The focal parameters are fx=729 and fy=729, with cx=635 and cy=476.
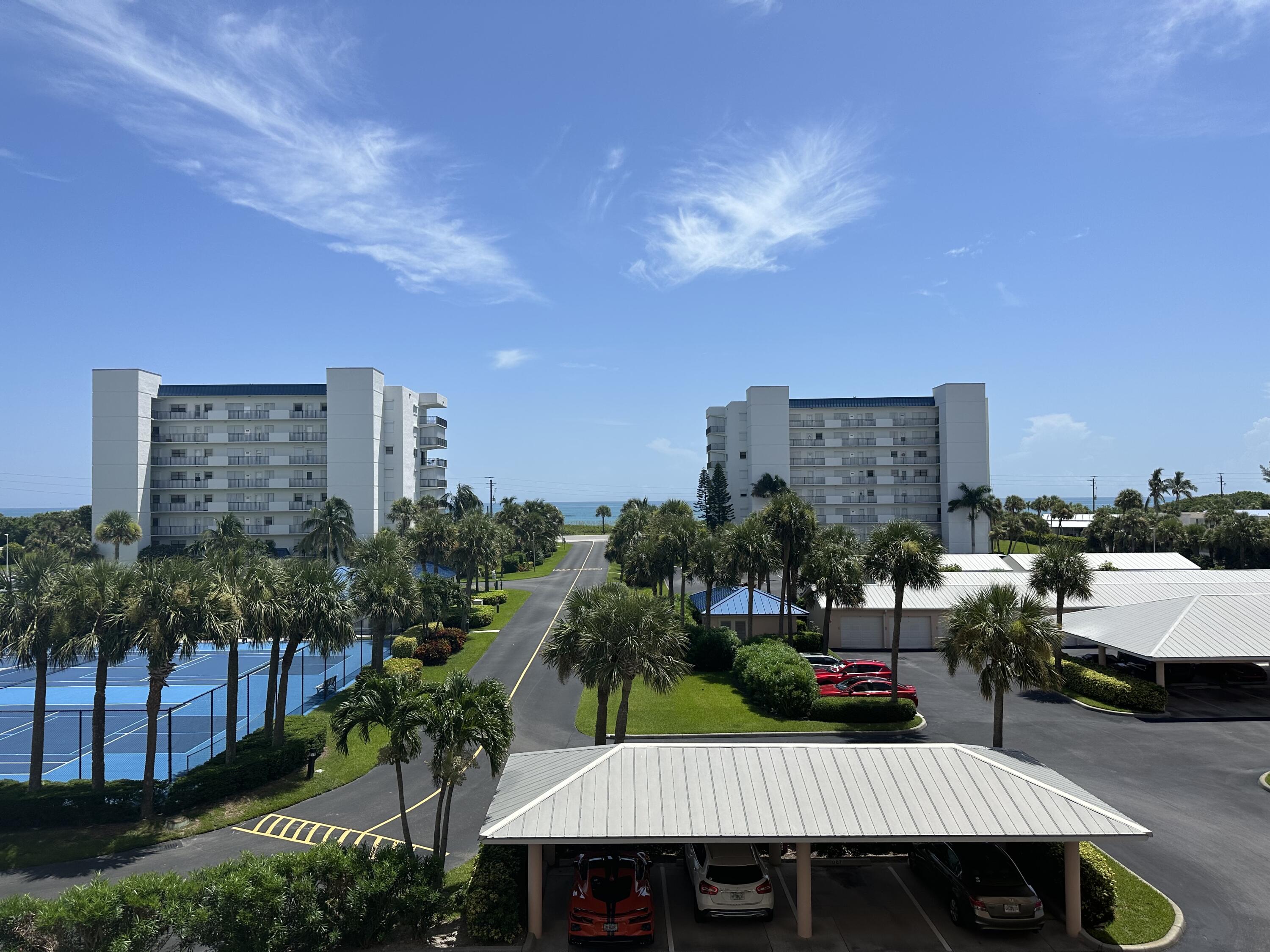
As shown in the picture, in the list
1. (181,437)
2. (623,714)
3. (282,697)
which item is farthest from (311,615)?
(181,437)

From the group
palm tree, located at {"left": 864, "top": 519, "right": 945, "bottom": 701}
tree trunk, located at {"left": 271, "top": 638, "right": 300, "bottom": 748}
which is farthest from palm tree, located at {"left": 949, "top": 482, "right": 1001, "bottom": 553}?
tree trunk, located at {"left": 271, "top": 638, "right": 300, "bottom": 748}

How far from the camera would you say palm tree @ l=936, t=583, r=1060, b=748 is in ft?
76.6

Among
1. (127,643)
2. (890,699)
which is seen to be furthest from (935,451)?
(127,643)

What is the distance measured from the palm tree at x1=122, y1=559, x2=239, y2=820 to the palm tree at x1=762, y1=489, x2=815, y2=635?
1165 inches

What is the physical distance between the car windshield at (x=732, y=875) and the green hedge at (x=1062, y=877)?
231 inches

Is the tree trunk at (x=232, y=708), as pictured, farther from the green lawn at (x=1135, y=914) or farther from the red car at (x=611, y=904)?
the green lawn at (x=1135, y=914)

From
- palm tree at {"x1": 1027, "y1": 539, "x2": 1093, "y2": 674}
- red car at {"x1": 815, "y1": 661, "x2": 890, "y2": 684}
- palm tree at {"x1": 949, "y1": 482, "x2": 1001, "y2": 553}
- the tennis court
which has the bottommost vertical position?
the tennis court

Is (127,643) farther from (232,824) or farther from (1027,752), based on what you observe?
(1027,752)

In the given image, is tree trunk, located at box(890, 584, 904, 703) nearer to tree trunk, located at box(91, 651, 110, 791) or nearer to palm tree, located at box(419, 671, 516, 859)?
palm tree, located at box(419, 671, 516, 859)

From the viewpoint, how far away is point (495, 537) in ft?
196

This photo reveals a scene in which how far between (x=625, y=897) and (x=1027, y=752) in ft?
65.0

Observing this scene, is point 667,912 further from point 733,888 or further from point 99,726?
point 99,726

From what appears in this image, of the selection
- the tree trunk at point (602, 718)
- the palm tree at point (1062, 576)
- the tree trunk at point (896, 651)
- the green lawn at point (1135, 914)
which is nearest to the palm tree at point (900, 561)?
the tree trunk at point (896, 651)

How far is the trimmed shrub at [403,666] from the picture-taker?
3866 cm
